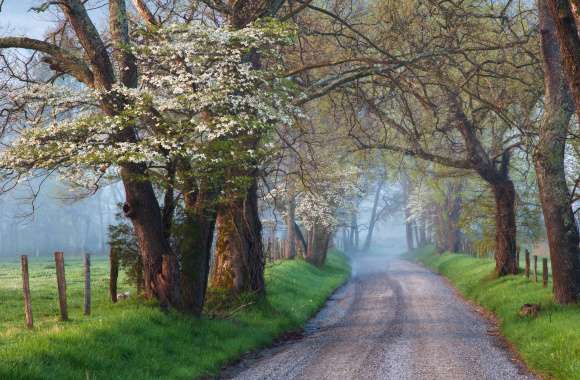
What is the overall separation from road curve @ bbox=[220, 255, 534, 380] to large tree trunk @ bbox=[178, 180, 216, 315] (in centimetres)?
231

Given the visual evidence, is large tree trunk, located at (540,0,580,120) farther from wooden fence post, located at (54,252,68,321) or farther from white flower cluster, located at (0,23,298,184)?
wooden fence post, located at (54,252,68,321)

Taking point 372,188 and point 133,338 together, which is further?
point 372,188

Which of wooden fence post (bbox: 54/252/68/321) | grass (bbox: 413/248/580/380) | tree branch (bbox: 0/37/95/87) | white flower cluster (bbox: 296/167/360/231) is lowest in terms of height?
grass (bbox: 413/248/580/380)

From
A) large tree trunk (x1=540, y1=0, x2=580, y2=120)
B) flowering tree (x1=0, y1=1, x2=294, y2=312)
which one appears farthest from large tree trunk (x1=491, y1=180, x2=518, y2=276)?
large tree trunk (x1=540, y1=0, x2=580, y2=120)

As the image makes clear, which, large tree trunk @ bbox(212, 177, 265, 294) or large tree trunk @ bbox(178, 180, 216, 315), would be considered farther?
large tree trunk @ bbox(212, 177, 265, 294)

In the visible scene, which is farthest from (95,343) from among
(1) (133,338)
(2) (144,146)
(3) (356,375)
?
(3) (356,375)

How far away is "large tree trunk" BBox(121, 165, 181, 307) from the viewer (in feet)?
50.3

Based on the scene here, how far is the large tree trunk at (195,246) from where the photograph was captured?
15906mm

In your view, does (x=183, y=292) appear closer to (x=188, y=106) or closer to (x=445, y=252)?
(x=188, y=106)

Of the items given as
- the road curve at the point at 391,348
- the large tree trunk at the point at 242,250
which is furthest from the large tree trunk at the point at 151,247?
the large tree trunk at the point at 242,250

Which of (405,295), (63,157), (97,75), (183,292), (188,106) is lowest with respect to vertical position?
(405,295)

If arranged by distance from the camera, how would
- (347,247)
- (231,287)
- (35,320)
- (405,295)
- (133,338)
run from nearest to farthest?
(133,338), (35,320), (231,287), (405,295), (347,247)

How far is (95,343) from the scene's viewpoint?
452 inches

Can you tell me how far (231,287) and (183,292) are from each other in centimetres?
445
